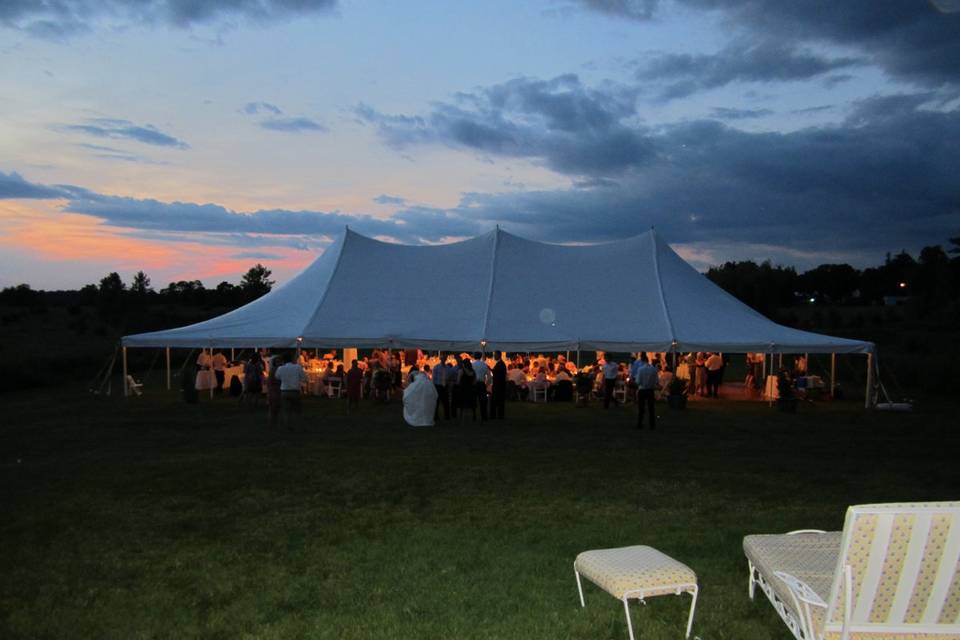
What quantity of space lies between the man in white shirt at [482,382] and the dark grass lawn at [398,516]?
111 cm

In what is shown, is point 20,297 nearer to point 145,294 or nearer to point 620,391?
point 145,294

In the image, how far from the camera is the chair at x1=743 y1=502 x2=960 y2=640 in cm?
297

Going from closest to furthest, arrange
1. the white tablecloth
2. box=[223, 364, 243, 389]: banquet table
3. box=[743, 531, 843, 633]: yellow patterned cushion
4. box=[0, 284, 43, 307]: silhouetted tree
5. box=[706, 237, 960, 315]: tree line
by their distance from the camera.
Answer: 1. box=[743, 531, 843, 633]: yellow patterned cushion
2. the white tablecloth
3. box=[223, 364, 243, 389]: banquet table
4. box=[706, 237, 960, 315]: tree line
5. box=[0, 284, 43, 307]: silhouetted tree

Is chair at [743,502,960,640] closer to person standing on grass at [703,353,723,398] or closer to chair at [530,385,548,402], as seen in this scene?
chair at [530,385,548,402]

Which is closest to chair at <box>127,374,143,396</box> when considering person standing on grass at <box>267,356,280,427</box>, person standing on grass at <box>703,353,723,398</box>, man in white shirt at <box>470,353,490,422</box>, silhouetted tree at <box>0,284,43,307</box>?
person standing on grass at <box>267,356,280,427</box>

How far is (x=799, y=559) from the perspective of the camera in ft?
12.8

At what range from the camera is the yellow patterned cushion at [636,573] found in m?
3.66

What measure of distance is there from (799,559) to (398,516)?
3.49 metres

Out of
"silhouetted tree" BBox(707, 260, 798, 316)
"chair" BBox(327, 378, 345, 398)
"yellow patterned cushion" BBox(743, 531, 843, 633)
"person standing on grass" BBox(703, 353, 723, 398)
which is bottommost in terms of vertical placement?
"chair" BBox(327, 378, 345, 398)

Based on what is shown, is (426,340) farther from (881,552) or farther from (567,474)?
(881,552)

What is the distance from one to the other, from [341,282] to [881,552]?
51.1 feet

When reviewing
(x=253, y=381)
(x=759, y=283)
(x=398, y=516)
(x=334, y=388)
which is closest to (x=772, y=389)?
(x=334, y=388)

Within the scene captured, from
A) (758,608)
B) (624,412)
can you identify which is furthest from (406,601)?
(624,412)

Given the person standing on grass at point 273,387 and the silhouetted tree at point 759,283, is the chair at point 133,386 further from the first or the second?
the silhouetted tree at point 759,283
